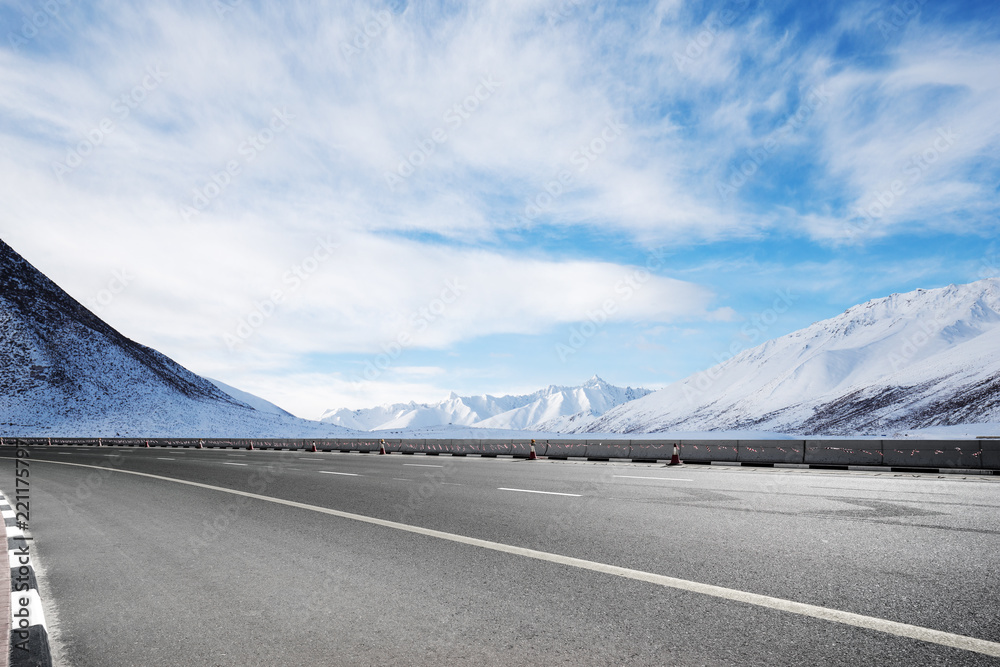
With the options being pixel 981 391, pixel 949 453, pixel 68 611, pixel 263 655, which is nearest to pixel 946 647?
pixel 263 655

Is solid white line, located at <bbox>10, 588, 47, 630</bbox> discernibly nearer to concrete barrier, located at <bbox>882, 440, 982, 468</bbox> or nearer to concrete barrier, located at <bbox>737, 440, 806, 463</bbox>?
concrete barrier, located at <bbox>882, 440, 982, 468</bbox>

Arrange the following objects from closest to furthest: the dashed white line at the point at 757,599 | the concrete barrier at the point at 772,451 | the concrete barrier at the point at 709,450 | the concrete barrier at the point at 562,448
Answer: the dashed white line at the point at 757,599 → the concrete barrier at the point at 772,451 → the concrete barrier at the point at 709,450 → the concrete barrier at the point at 562,448

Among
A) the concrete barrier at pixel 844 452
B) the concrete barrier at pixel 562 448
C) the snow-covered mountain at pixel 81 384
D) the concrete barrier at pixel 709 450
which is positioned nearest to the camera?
the concrete barrier at pixel 844 452

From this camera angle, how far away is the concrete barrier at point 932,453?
15258 millimetres

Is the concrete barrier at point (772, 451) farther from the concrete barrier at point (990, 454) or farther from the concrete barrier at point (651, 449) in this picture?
the concrete barrier at point (990, 454)

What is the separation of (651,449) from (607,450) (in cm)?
221

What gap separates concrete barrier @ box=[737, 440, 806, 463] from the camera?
61.9 ft

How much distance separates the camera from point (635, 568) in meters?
4.97

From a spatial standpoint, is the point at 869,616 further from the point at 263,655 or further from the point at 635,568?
the point at 263,655

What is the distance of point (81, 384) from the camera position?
3903 inches

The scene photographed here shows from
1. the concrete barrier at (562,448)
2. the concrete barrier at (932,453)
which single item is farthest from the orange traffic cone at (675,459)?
the concrete barrier at (932,453)

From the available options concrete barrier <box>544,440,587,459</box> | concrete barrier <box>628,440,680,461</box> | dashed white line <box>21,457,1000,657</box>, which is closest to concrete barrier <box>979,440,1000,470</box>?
concrete barrier <box>628,440,680,461</box>

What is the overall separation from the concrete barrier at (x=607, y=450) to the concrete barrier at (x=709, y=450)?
89.8 inches

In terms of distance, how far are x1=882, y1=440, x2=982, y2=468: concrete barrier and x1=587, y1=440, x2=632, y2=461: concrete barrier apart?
886cm
